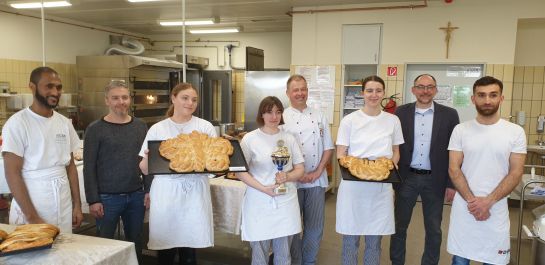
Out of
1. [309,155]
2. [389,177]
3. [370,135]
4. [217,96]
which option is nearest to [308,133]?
[309,155]

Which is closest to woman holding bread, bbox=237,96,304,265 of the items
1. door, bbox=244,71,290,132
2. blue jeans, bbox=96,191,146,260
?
blue jeans, bbox=96,191,146,260

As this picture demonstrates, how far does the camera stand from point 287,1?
5023 millimetres

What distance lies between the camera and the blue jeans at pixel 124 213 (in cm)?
232

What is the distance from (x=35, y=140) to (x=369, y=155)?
5.89ft

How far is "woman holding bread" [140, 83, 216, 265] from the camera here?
2215 millimetres

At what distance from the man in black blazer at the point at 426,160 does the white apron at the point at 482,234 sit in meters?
0.35

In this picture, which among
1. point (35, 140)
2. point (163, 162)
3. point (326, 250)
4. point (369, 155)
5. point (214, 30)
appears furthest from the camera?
point (214, 30)

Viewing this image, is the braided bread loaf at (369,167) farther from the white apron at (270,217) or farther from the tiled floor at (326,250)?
the tiled floor at (326,250)

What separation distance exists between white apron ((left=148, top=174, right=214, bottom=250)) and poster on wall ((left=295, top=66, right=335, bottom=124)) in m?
3.46

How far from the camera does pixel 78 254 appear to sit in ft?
5.05

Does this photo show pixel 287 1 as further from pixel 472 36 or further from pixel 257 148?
pixel 257 148

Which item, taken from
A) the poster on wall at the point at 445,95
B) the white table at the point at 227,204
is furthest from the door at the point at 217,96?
the white table at the point at 227,204

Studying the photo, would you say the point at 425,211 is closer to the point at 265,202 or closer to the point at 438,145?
the point at 438,145

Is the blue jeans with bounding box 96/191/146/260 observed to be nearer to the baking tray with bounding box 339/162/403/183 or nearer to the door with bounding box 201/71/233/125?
the baking tray with bounding box 339/162/403/183
